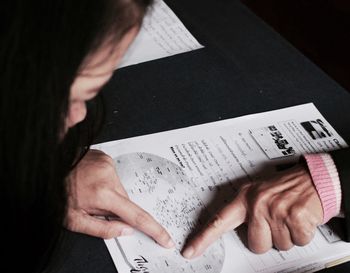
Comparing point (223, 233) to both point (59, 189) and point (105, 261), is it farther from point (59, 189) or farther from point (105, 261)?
point (59, 189)

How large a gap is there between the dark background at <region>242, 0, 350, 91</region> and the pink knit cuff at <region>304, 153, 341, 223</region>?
51.7 inches

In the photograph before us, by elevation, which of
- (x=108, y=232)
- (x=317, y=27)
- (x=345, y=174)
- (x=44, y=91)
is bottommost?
(x=317, y=27)

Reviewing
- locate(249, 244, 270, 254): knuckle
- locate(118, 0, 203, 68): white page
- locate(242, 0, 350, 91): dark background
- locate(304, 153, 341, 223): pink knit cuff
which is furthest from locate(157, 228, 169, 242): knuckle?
locate(242, 0, 350, 91): dark background

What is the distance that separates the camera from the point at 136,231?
776 millimetres

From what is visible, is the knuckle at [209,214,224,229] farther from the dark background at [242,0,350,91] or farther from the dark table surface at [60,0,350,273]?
the dark background at [242,0,350,91]

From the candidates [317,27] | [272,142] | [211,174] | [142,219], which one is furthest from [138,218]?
[317,27]

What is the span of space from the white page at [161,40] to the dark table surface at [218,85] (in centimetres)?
2

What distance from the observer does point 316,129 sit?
94 cm

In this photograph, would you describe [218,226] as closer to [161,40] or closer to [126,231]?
[126,231]

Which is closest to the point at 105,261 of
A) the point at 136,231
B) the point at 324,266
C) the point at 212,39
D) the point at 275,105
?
the point at 136,231

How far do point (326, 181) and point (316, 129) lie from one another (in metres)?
0.14

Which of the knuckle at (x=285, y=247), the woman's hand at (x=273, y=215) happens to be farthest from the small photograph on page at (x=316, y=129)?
the knuckle at (x=285, y=247)

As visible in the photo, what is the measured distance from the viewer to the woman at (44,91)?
44 centimetres

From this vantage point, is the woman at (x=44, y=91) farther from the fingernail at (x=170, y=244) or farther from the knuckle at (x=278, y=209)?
the knuckle at (x=278, y=209)
